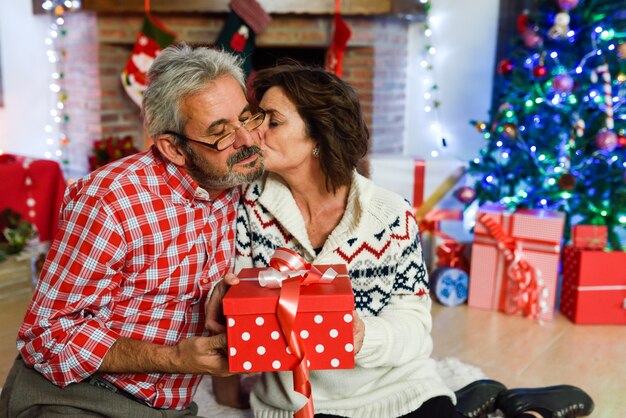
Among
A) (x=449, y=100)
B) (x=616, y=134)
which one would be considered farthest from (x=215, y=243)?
(x=449, y=100)

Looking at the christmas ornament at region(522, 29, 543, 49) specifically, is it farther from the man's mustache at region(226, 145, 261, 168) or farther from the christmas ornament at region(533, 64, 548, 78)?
the man's mustache at region(226, 145, 261, 168)

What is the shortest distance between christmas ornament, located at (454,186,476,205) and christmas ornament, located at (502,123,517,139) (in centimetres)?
33

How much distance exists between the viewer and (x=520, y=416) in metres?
2.12

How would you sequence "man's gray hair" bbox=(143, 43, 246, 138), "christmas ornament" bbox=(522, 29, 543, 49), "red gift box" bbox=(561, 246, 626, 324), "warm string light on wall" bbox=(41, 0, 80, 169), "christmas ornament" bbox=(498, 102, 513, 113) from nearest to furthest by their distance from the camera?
"man's gray hair" bbox=(143, 43, 246, 138) → "red gift box" bbox=(561, 246, 626, 324) → "christmas ornament" bbox=(522, 29, 543, 49) → "christmas ornament" bbox=(498, 102, 513, 113) → "warm string light on wall" bbox=(41, 0, 80, 169)

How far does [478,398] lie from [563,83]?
1.68m

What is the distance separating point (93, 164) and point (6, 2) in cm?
138

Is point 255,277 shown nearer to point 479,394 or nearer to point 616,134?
point 479,394

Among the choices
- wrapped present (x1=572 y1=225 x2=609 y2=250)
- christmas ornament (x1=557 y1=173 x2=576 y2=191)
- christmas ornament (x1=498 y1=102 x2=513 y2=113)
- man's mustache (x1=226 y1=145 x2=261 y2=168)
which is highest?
christmas ornament (x1=498 y1=102 x2=513 y2=113)

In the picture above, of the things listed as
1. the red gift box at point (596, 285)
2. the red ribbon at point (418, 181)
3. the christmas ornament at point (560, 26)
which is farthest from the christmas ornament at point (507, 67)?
the red gift box at point (596, 285)

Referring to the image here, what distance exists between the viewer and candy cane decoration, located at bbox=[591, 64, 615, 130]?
10.3ft

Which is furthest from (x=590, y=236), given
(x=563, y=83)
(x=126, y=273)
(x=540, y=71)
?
(x=126, y=273)

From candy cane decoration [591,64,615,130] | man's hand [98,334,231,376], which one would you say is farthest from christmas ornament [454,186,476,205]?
man's hand [98,334,231,376]

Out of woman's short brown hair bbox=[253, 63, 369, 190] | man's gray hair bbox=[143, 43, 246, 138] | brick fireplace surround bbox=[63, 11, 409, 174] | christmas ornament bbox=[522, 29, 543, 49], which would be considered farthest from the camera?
brick fireplace surround bbox=[63, 11, 409, 174]

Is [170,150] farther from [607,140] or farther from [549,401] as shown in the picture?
[607,140]
